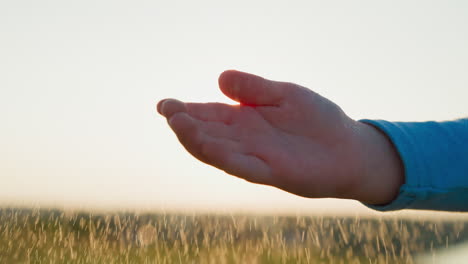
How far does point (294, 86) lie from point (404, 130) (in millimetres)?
860

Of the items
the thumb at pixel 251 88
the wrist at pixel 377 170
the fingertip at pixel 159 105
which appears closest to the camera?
the fingertip at pixel 159 105

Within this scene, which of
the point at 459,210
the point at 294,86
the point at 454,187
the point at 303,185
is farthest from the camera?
the point at 459,210

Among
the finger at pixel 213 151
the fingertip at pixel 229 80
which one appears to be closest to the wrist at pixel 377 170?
the finger at pixel 213 151

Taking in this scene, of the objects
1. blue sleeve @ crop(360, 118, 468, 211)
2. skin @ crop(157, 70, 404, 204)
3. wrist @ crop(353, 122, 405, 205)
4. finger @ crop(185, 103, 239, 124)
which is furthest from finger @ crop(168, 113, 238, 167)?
blue sleeve @ crop(360, 118, 468, 211)

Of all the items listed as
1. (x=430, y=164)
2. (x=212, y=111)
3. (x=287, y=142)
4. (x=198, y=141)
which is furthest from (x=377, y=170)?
(x=198, y=141)

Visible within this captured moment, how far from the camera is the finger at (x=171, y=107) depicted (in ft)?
7.86

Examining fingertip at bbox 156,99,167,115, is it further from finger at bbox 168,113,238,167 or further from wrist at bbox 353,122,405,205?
wrist at bbox 353,122,405,205

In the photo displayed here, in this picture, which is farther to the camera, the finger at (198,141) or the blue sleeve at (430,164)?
the blue sleeve at (430,164)

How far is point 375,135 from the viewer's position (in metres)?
3.15

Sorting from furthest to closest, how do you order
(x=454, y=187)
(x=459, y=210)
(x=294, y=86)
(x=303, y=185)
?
(x=459, y=210), (x=454, y=187), (x=294, y=86), (x=303, y=185)

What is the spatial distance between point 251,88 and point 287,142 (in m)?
0.35

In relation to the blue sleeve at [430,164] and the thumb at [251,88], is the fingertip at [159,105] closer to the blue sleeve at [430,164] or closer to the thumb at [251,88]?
the thumb at [251,88]

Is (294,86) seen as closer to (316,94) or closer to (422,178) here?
(316,94)

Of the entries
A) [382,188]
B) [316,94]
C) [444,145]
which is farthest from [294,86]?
[444,145]
